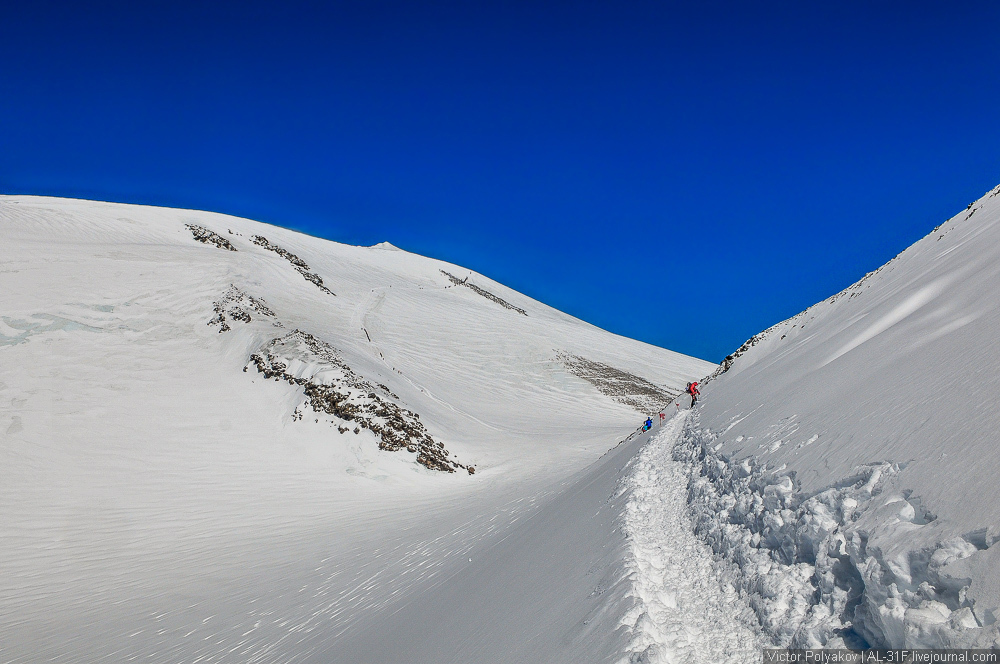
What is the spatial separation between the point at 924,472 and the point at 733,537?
2563 mm

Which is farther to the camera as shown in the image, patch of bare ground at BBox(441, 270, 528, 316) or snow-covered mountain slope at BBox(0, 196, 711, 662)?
patch of bare ground at BBox(441, 270, 528, 316)

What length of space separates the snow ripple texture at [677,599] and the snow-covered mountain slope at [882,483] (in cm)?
27

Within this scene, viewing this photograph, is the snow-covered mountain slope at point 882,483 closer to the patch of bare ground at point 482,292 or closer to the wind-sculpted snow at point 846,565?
the wind-sculpted snow at point 846,565

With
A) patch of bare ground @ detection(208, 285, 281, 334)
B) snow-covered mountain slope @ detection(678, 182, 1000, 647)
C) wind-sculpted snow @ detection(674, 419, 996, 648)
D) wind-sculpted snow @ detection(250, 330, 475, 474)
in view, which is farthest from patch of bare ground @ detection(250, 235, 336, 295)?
wind-sculpted snow @ detection(674, 419, 996, 648)

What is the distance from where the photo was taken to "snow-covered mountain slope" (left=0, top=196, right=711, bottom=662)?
1152cm

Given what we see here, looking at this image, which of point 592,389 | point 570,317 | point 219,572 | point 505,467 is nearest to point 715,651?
point 219,572

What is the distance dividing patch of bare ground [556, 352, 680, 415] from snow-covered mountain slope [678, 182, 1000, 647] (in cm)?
2926

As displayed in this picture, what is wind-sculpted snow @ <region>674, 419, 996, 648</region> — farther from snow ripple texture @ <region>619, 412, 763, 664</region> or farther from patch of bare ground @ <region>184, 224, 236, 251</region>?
patch of bare ground @ <region>184, 224, 236, 251</region>

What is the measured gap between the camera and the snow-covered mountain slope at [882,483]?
3158mm

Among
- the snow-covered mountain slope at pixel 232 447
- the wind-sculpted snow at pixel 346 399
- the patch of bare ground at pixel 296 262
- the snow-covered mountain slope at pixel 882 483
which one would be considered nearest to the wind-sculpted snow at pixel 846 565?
the snow-covered mountain slope at pixel 882 483

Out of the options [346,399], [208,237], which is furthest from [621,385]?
[208,237]

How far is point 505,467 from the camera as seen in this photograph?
75.7 ft

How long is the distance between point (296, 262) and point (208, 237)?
758 centimetres

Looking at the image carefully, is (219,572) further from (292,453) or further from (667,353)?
(667,353)
